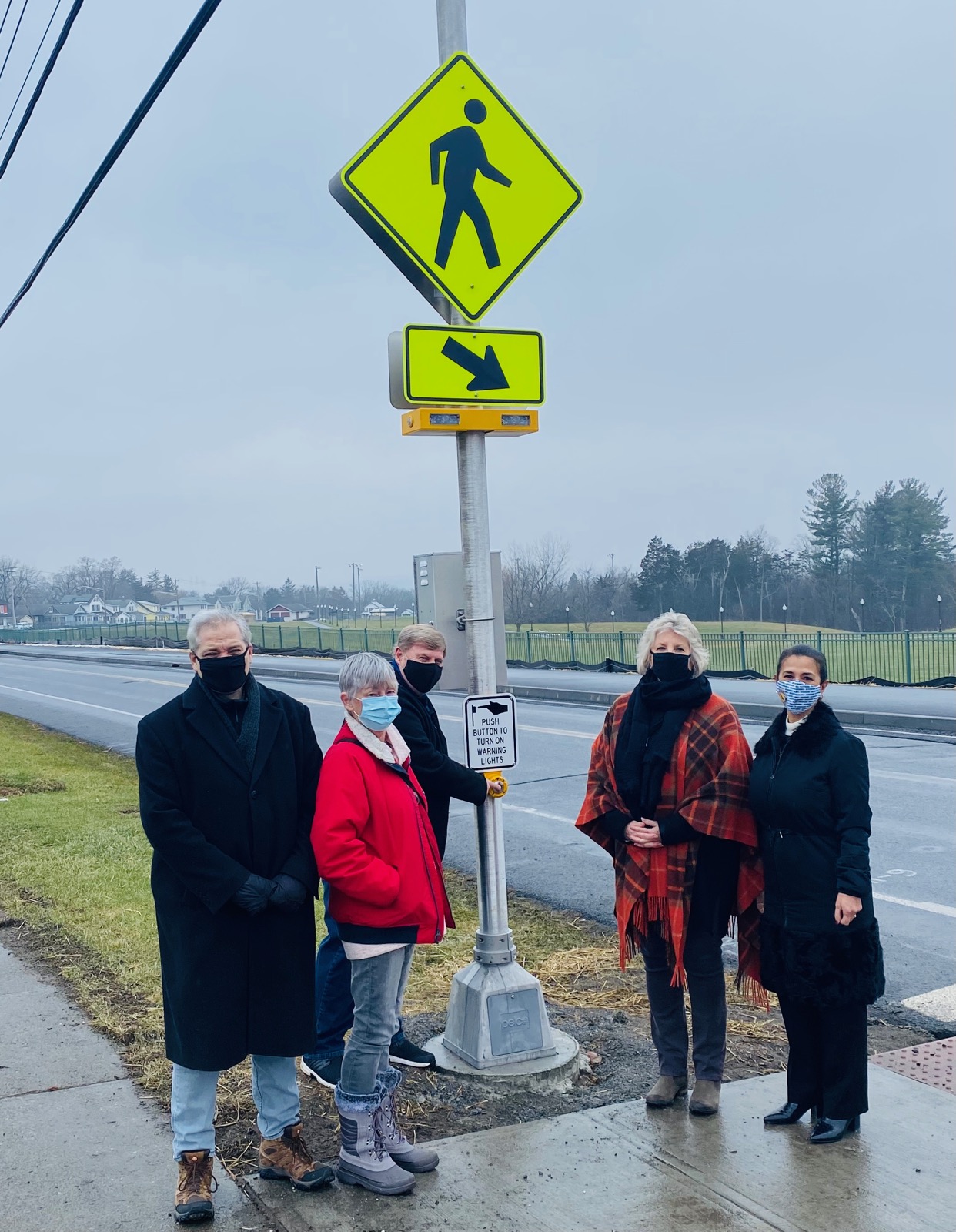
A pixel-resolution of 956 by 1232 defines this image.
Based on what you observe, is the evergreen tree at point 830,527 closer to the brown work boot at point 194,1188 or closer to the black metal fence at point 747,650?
the black metal fence at point 747,650

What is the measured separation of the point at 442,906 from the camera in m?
3.88

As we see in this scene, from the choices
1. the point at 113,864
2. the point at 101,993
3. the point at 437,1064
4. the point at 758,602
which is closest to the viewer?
the point at 437,1064

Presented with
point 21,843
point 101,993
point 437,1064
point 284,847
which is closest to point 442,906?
point 284,847

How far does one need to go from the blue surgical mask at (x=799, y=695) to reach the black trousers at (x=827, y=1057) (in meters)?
1.00

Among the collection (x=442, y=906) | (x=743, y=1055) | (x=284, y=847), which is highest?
(x=284, y=847)

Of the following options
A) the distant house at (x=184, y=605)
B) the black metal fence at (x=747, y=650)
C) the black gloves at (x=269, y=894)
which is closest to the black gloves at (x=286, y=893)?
the black gloves at (x=269, y=894)

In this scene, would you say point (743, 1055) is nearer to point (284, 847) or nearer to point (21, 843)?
point (284, 847)

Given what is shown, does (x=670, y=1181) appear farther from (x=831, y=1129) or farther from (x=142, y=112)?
(x=142, y=112)

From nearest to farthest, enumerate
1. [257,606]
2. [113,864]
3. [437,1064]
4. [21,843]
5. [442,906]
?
[442,906]
[437,1064]
[113,864]
[21,843]
[257,606]

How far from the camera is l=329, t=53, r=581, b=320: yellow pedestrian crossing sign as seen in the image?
15.3 ft

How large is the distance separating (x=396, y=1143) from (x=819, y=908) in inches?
62.7

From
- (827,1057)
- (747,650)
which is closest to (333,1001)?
(827,1057)

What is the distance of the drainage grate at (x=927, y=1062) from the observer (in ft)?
14.3

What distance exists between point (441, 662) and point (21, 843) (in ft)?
19.1
